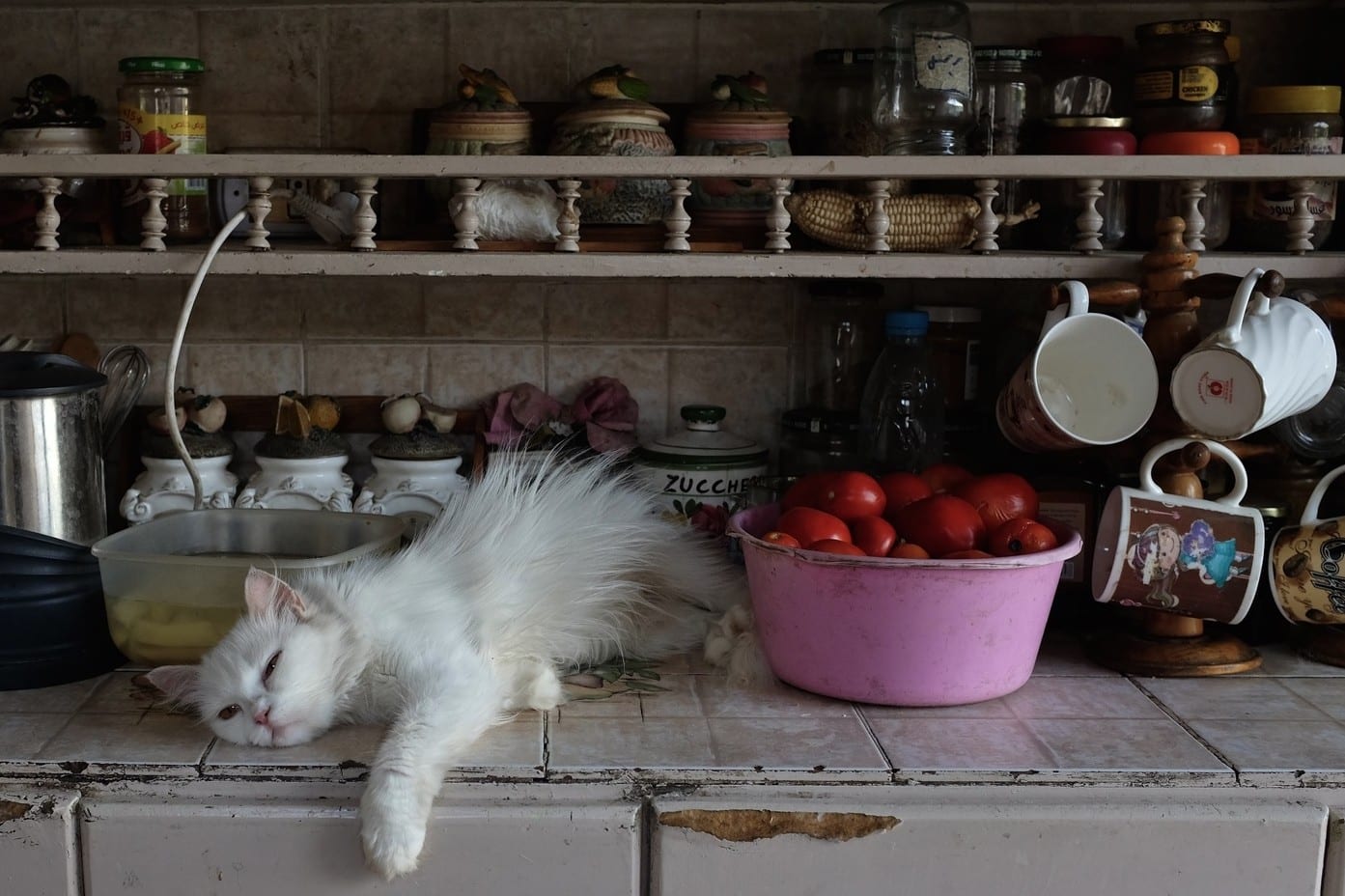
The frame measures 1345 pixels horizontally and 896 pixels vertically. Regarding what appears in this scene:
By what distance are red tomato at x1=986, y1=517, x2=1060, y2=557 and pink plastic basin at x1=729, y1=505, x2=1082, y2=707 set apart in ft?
0.06

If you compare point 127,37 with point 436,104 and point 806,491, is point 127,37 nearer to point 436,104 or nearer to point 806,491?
point 436,104

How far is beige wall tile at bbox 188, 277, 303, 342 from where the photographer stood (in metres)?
1.56

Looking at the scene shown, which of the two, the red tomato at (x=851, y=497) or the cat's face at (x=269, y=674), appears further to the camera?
the red tomato at (x=851, y=497)

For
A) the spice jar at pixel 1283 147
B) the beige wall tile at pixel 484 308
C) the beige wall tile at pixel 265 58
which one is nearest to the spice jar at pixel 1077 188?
the spice jar at pixel 1283 147

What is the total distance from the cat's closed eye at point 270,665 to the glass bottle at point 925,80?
79 cm

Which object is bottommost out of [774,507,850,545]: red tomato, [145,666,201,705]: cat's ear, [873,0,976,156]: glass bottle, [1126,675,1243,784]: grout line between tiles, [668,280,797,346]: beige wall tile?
[1126,675,1243,784]: grout line between tiles

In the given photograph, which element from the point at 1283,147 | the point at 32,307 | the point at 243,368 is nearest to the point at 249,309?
the point at 243,368

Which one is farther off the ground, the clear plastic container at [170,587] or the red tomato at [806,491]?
the red tomato at [806,491]

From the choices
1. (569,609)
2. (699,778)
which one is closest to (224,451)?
(569,609)

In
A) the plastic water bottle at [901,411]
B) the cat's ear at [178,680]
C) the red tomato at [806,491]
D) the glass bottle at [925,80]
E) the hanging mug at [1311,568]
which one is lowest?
the cat's ear at [178,680]

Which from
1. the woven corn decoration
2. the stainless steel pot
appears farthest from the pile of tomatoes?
the stainless steel pot

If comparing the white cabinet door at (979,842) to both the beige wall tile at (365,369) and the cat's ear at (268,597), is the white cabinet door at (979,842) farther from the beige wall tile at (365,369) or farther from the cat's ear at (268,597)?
the beige wall tile at (365,369)

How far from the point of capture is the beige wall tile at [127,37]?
1523mm

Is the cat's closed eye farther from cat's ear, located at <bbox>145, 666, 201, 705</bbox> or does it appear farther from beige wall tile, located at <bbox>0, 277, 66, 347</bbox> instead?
beige wall tile, located at <bbox>0, 277, 66, 347</bbox>
